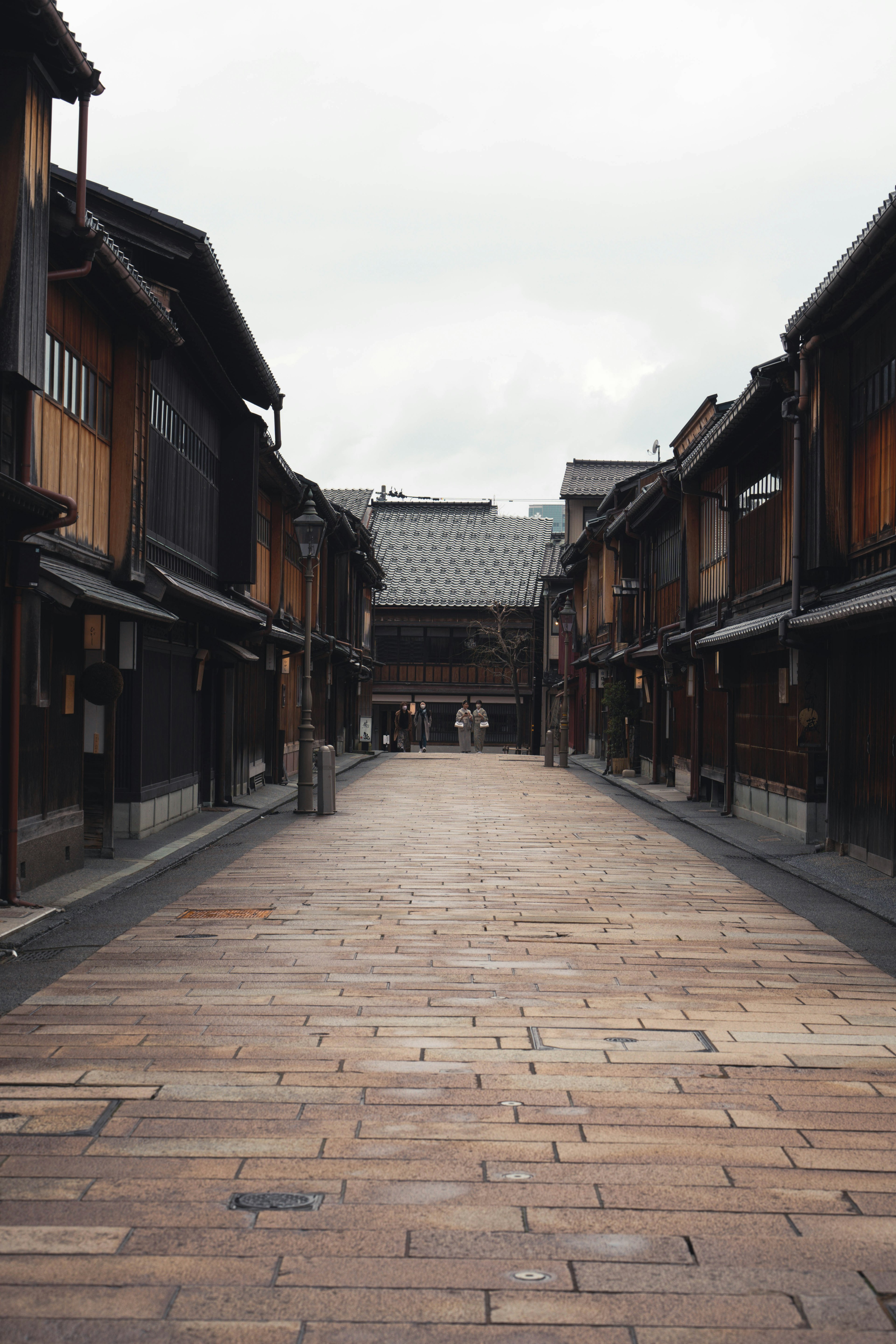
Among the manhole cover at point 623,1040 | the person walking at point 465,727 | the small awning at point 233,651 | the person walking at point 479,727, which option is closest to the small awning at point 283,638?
the small awning at point 233,651

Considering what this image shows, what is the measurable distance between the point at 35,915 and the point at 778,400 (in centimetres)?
1275

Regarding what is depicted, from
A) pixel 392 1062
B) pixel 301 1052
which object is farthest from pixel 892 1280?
pixel 301 1052

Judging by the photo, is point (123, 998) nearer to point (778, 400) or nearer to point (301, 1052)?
point (301, 1052)

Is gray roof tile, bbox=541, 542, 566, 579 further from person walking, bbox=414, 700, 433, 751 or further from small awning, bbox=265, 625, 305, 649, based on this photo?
small awning, bbox=265, 625, 305, 649

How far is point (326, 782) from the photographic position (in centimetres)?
2089

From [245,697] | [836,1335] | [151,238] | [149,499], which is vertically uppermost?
[151,238]

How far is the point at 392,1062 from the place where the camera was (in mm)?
6445

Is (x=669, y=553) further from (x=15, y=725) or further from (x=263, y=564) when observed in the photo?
(x=15, y=725)

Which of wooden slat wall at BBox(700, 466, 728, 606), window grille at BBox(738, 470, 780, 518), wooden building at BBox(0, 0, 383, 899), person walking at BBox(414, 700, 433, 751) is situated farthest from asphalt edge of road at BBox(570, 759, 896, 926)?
person walking at BBox(414, 700, 433, 751)

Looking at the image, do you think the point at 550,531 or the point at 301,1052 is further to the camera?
the point at 550,531

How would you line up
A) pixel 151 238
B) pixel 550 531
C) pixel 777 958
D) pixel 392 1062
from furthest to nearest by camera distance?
1. pixel 550 531
2. pixel 151 238
3. pixel 777 958
4. pixel 392 1062

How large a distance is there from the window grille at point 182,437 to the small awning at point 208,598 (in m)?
1.97

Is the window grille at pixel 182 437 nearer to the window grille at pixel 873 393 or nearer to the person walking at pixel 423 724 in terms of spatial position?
the window grille at pixel 873 393

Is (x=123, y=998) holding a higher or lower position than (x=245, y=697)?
lower
